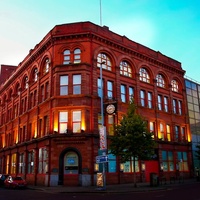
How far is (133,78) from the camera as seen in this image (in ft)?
121

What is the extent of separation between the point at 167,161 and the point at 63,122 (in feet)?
57.7

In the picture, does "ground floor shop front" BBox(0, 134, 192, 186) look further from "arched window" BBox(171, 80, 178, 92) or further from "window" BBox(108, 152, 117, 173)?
"arched window" BBox(171, 80, 178, 92)

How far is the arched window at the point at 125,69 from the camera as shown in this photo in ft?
118

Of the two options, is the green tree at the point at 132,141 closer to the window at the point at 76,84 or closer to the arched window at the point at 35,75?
the window at the point at 76,84

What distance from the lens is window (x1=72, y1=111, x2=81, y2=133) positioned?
29531 mm

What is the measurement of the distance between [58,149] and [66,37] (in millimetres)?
14012

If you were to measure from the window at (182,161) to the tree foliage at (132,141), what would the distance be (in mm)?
15440

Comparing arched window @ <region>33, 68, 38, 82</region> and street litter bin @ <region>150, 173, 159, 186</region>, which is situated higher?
arched window @ <region>33, 68, 38, 82</region>

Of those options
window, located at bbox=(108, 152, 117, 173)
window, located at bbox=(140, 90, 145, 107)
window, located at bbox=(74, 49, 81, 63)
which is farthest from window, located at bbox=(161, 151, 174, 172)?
window, located at bbox=(74, 49, 81, 63)

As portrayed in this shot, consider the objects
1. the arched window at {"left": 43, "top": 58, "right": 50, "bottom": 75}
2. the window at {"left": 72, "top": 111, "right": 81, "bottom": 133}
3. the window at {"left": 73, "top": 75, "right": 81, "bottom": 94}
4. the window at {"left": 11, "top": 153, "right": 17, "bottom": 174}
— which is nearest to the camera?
the window at {"left": 72, "top": 111, "right": 81, "bottom": 133}

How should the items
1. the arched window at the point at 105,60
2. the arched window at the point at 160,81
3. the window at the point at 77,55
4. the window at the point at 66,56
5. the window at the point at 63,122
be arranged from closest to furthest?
the window at the point at 63,122, the window at the point at 77,55, the window at the point at 66,56, the arched window at the point at 105,60, the arched window at the point at 160,81

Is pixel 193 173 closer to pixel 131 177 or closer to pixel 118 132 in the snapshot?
pixel 131 177

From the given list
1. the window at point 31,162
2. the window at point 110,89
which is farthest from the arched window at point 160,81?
the window at point 31,162

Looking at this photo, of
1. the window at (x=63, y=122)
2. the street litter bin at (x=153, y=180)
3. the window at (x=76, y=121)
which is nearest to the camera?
the street litter bin at (x=153, y=180)
